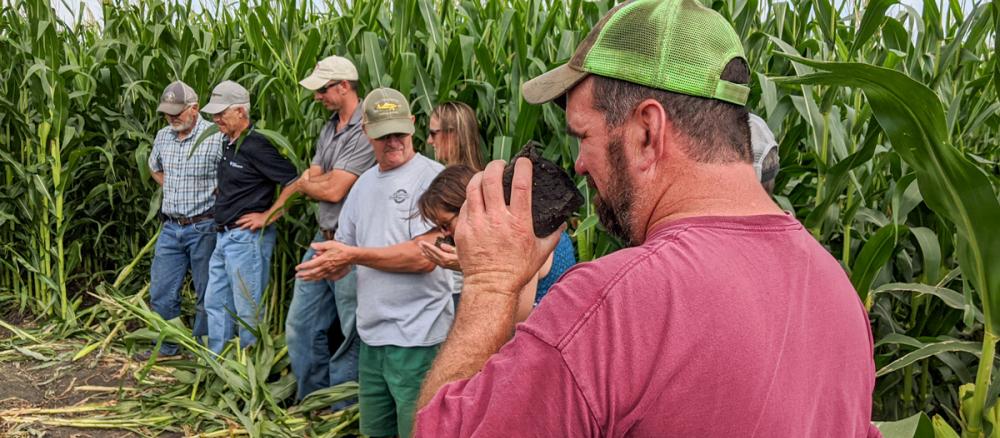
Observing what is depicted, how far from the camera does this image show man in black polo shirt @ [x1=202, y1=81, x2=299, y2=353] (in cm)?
469

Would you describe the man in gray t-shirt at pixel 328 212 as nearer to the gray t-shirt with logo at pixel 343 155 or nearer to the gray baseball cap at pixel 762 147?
the gray t-shirt with logo at pixel 343 155

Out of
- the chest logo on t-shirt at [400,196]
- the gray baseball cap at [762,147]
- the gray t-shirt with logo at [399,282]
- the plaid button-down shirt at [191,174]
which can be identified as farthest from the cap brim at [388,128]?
the plaid button-down shirt at [191,174]

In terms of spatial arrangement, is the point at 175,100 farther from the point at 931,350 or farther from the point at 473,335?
the point at 473,335

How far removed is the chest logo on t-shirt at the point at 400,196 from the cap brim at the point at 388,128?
0.25m

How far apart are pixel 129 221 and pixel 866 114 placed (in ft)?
18.2

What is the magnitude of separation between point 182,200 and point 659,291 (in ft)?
15.7

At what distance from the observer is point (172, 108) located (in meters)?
5.13

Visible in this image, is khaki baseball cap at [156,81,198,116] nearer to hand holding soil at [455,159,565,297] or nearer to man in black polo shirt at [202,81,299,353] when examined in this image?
man in black polo shirt at [202,81,299,353]

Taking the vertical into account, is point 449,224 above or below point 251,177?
above

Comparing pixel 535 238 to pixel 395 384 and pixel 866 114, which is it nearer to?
pixel 866 114

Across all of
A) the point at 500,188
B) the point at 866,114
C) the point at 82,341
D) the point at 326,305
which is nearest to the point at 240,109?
the point at 326,305

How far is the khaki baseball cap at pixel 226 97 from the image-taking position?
4727mm

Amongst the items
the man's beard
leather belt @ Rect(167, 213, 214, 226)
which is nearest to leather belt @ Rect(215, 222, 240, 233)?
leather belt @ Rect(167, 213, 214, 226)

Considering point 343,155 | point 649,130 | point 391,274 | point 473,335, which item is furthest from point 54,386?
point 649,130
